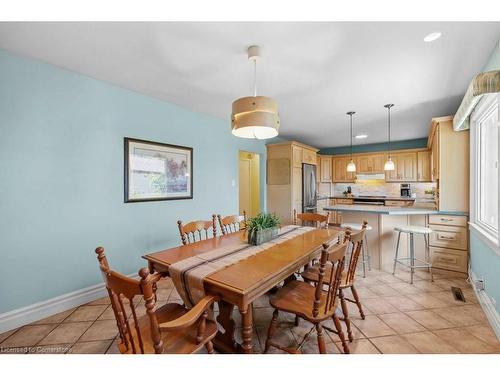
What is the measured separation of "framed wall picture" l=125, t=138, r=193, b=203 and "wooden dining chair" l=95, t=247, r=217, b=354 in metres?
1.66

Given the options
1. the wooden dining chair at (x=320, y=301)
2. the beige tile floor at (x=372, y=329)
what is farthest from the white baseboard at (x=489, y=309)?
the wooden dining chair at (x=320, y=301)

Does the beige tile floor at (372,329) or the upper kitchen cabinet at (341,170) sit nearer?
the beige tile floor at (372,329)

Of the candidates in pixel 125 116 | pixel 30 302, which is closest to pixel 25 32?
pixel 125 116

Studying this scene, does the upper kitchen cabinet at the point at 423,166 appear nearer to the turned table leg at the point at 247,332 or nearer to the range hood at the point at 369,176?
the range hood at the point at 369,176

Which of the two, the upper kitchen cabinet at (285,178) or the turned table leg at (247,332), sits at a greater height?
the upper kitchen cabinet at (285,178)

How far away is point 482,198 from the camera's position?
8.96 feet

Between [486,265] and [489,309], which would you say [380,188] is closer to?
[486,265]

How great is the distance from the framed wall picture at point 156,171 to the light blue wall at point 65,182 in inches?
3.8

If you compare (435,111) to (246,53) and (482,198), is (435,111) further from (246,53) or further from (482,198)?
(246,53)

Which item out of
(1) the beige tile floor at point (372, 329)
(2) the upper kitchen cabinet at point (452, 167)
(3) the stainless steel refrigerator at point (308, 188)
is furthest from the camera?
(3) the stainless steel refrigerator at point (308, 188)

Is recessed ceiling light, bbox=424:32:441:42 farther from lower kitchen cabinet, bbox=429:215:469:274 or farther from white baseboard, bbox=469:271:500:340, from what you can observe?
lower kitchen cabinet, bbox=429:215:469:274

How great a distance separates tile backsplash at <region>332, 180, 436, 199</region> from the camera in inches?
237

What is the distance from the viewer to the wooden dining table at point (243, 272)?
1.26m

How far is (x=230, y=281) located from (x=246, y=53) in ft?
5.84
